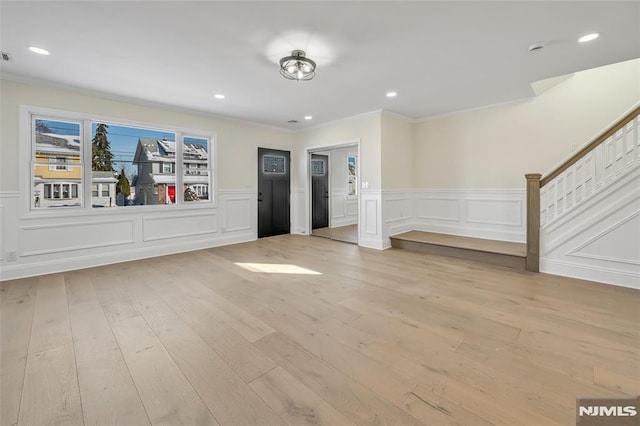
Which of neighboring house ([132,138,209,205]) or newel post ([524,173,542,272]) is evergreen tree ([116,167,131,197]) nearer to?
neighboring house ([132,138,209,205])

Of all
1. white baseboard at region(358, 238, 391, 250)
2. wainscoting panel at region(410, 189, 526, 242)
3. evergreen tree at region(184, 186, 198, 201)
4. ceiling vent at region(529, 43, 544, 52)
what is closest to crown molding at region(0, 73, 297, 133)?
evergreen tree at region(184, 186, 198, 201)

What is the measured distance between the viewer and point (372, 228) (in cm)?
541

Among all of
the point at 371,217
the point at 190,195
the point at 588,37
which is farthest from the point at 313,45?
the point at 190,195

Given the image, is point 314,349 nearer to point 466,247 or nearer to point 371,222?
point 466,247

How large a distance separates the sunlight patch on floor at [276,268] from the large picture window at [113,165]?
6.97ft

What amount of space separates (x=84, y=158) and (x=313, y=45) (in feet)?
12.7

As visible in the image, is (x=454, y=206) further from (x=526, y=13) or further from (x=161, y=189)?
(x=161, y=189)

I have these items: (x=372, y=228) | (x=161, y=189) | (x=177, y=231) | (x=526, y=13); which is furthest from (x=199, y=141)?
(x=526, y=13)

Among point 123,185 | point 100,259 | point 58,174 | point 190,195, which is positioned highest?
point 58,174

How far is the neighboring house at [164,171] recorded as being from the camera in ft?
15.8

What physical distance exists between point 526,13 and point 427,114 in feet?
10.6

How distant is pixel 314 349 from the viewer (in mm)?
2025

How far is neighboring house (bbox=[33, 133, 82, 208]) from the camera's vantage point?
153 inches

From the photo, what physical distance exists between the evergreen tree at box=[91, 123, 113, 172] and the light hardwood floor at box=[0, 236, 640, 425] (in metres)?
1.79
